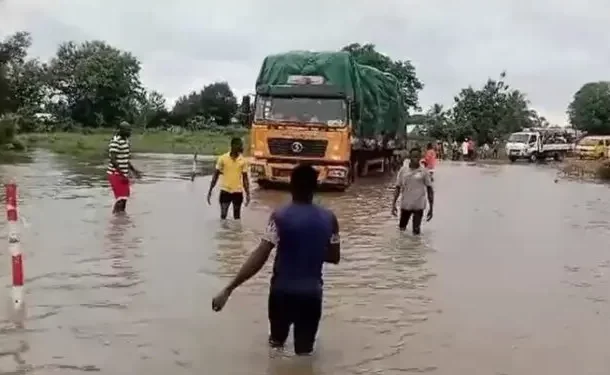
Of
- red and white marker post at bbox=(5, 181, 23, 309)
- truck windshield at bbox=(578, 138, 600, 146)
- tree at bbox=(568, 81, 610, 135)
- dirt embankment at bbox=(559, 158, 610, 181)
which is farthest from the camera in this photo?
tree at bbox=(568, 81, 610, 135)

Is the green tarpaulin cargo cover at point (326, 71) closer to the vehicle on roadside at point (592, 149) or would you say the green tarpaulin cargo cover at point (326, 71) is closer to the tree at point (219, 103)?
the vehicle on roadside at point (592, 149)

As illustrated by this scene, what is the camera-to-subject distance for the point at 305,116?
22453mm

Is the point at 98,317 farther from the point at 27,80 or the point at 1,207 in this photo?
the point at 27,80

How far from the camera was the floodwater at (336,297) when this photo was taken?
23.0 feet

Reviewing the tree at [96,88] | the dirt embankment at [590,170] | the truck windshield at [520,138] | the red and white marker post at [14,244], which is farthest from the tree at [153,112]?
the red and white marker post at [14,244]

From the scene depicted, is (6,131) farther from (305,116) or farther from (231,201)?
(231,201)

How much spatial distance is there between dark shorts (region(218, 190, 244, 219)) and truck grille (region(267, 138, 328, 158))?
21.8ft

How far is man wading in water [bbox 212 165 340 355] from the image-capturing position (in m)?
6.26

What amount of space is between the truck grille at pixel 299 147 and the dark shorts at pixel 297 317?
15.5 metres

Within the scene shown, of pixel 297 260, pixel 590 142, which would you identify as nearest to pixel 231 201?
pixel 297 260

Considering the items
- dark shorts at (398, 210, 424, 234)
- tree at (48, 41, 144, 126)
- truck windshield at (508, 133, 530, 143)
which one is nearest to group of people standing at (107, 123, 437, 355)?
dark shorts at (398, 210, 424, 234)

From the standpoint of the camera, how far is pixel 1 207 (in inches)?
684

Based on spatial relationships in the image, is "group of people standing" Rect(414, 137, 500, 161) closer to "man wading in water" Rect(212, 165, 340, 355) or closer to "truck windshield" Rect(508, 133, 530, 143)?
"truck windshield" Rect(508, 133, 530, 143)

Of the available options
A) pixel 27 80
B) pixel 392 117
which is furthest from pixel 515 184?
pixel 27 80
